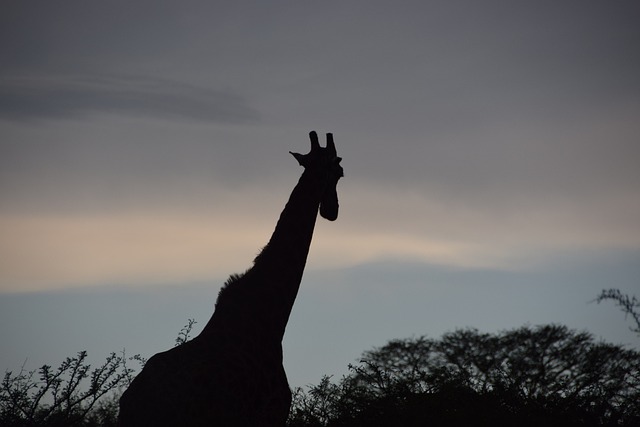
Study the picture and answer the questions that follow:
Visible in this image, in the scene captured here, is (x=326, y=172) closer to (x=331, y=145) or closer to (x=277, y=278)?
(x=331, y=145)

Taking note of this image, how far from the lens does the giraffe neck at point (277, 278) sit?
33.7ft

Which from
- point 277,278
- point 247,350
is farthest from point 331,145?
point 247,350

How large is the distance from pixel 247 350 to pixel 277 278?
1247 millimetres

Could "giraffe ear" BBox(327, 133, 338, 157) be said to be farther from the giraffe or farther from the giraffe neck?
the giraffe neck

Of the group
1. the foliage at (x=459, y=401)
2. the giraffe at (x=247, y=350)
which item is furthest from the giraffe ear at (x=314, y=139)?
the foliage at (x=459, y=401)

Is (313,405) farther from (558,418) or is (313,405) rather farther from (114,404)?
(114,404)

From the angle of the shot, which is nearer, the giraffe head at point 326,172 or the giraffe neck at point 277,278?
the giraffe neck at point 277,278

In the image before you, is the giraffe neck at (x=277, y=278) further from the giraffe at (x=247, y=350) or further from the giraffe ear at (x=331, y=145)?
the giraffe ear at (x=331, y=145)

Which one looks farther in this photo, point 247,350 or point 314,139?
point 314,139

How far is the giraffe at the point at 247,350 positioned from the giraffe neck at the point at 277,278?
14 mm

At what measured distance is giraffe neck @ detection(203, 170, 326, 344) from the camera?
1027cm

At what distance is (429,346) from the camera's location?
26.0 meters

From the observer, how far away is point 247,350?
9.88 metres

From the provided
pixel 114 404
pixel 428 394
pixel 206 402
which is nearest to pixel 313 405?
pixel 428 394
